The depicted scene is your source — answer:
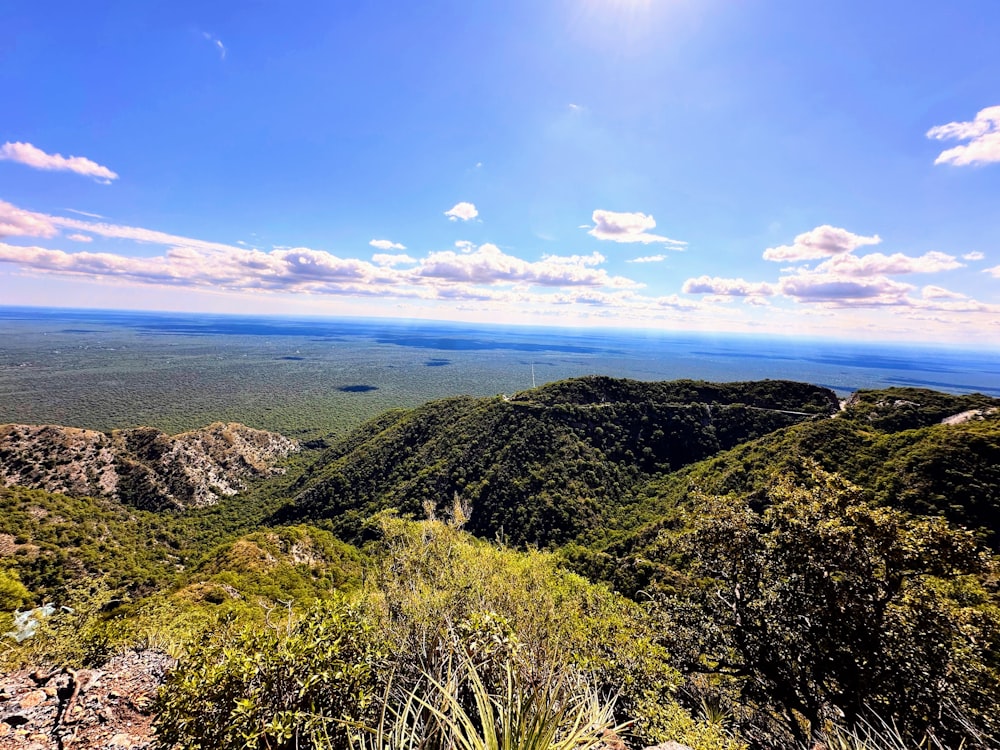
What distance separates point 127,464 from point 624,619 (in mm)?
90359

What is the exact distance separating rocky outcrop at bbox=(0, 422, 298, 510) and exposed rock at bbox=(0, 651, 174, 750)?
77.6 meters

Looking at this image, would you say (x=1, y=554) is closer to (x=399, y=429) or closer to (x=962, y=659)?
(x=399, y=429)

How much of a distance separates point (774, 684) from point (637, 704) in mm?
4774

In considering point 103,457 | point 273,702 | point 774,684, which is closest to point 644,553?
point 774,684

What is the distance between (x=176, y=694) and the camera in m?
5.27

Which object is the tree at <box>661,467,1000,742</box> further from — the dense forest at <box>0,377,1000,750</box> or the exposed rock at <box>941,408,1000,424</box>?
the exposed rock at <box>941,408,1000,424</box>

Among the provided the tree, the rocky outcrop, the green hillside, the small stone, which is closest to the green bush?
the small stone

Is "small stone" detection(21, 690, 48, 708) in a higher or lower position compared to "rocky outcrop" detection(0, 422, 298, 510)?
higher

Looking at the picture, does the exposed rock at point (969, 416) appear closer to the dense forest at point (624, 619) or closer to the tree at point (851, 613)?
the dense forest at point (624, 619)

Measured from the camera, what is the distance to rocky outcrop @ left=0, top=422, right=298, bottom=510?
60688 mm

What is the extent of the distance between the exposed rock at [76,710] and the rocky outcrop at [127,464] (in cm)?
7760

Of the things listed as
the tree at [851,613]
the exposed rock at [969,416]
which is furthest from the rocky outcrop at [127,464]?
the exposed rock at [969,416]

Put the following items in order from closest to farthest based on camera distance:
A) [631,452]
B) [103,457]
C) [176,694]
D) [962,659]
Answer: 1. [176,694]
2. [962,659]
3. [631,452]
4. [103,457]

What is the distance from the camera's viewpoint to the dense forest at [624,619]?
17.5 ft
